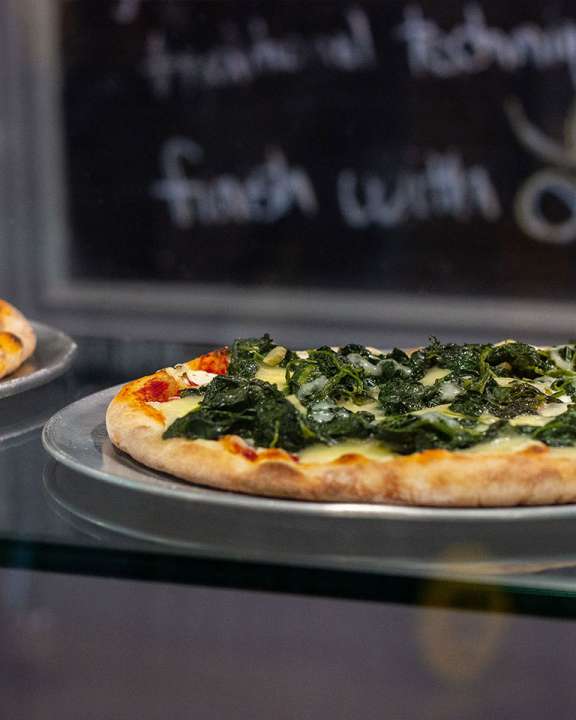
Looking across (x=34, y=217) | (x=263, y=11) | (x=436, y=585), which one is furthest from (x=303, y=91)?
(x=436, y=585)

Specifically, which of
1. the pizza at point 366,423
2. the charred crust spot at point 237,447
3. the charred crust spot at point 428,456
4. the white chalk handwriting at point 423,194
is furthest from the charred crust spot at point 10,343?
the white chalk handwriting at point 423,194

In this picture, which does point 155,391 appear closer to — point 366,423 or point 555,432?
point 366,423

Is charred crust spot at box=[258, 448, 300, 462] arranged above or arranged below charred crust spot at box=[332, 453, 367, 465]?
below

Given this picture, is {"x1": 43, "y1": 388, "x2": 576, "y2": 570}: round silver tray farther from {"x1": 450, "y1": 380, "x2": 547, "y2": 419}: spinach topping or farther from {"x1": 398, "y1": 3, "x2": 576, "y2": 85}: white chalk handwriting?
{"x1": 398, "y1": 3, "x2": 576, "y2": 85}: white chalk handwriting

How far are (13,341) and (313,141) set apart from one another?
330 centimetres

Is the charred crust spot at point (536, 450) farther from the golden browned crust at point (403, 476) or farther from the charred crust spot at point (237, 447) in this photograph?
the charred crust spot at point (237, 447)

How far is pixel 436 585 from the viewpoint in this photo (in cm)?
116

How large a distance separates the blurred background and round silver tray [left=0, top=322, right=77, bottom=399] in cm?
266

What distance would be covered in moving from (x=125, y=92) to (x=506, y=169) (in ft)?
6.11

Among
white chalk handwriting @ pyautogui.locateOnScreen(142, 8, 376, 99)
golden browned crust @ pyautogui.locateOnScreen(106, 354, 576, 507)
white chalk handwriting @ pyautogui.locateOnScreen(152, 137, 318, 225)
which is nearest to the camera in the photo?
golden browned crust @ pyautogui.locateOnScreen(106, 354, 576, 507)

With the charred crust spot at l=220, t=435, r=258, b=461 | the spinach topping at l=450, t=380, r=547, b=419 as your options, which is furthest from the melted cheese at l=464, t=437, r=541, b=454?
the charred crust spot at l=220, t=435, r=258, b=461

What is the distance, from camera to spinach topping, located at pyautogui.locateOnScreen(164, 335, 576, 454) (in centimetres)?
164

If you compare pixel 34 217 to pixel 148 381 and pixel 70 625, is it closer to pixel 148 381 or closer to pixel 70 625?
pixel 70 625

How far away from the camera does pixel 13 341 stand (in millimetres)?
2232
